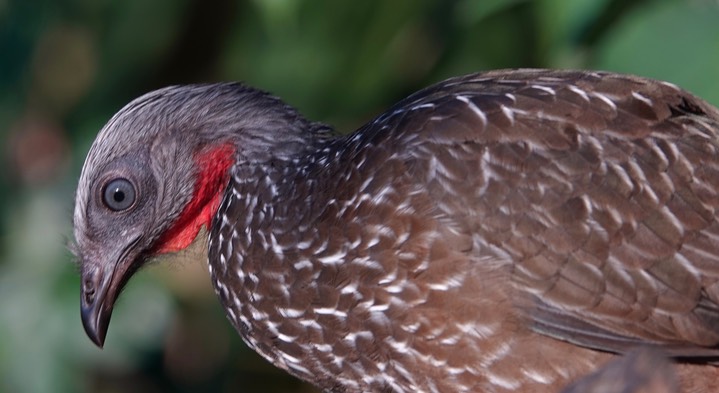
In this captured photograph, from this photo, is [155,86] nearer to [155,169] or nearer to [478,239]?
[155,169]

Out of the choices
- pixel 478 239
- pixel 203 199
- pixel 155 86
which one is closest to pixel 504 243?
pixel 478 239

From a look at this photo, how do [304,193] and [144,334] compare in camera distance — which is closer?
[304,193]

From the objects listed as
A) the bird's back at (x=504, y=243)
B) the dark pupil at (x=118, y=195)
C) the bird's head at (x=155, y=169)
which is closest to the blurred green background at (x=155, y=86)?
the bird's head at (x=155, y=169)

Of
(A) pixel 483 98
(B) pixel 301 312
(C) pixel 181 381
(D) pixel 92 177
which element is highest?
(A) pixel 483 98

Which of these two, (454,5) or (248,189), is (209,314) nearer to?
(454,5)

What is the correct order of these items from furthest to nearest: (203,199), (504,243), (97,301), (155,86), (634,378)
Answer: (155,86), (203,199), (97,301), (504,243), (634,378)

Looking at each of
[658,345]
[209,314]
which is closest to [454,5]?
[209,314]

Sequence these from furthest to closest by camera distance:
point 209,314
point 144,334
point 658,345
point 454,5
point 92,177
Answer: point 209,314 → point 454,5 → point 144,334 → point 92,177 → point 658,345
